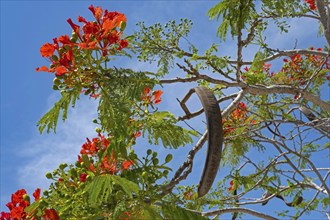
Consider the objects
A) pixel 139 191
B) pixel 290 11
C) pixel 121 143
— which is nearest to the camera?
pixel 139 191

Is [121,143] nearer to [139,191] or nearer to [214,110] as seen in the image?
[139,191]

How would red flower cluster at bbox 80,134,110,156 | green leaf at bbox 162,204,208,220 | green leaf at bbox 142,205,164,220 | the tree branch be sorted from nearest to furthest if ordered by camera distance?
green leaf at bbox 142,205,164,220, green leaf at bbox 162,204,208,220, red flower cluster at bbox 80,134,110,156, the tree branch

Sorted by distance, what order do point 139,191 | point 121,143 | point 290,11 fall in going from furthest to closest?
point 290,11 < point 121,143 < point 139,191

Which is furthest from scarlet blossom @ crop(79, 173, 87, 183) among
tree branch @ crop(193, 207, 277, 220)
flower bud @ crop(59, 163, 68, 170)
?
tree branch @ crop(193, 207, 277, 220)

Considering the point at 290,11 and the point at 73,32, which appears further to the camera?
the point at 290,11

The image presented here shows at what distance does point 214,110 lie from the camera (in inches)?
94.7

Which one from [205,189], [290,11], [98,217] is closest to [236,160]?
[290,11]

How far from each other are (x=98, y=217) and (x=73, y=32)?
91 cm

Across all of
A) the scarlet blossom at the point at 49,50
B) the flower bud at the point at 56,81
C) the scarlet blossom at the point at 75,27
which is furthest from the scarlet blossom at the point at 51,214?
the scarlet blossom at the point at 75,27

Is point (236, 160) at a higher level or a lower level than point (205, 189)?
higher

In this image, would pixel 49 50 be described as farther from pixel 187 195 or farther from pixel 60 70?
pixel 187 195

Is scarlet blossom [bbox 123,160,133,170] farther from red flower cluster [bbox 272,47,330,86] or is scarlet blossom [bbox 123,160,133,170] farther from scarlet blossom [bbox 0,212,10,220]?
red flower cluster [bbox 272,47,330,86]

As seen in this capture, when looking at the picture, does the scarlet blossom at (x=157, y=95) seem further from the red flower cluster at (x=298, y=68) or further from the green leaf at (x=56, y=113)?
the red flower cluster at (x=298, y=68)

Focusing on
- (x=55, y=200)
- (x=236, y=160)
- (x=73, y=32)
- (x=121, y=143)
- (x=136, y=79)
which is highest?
(x=236, y=160)
